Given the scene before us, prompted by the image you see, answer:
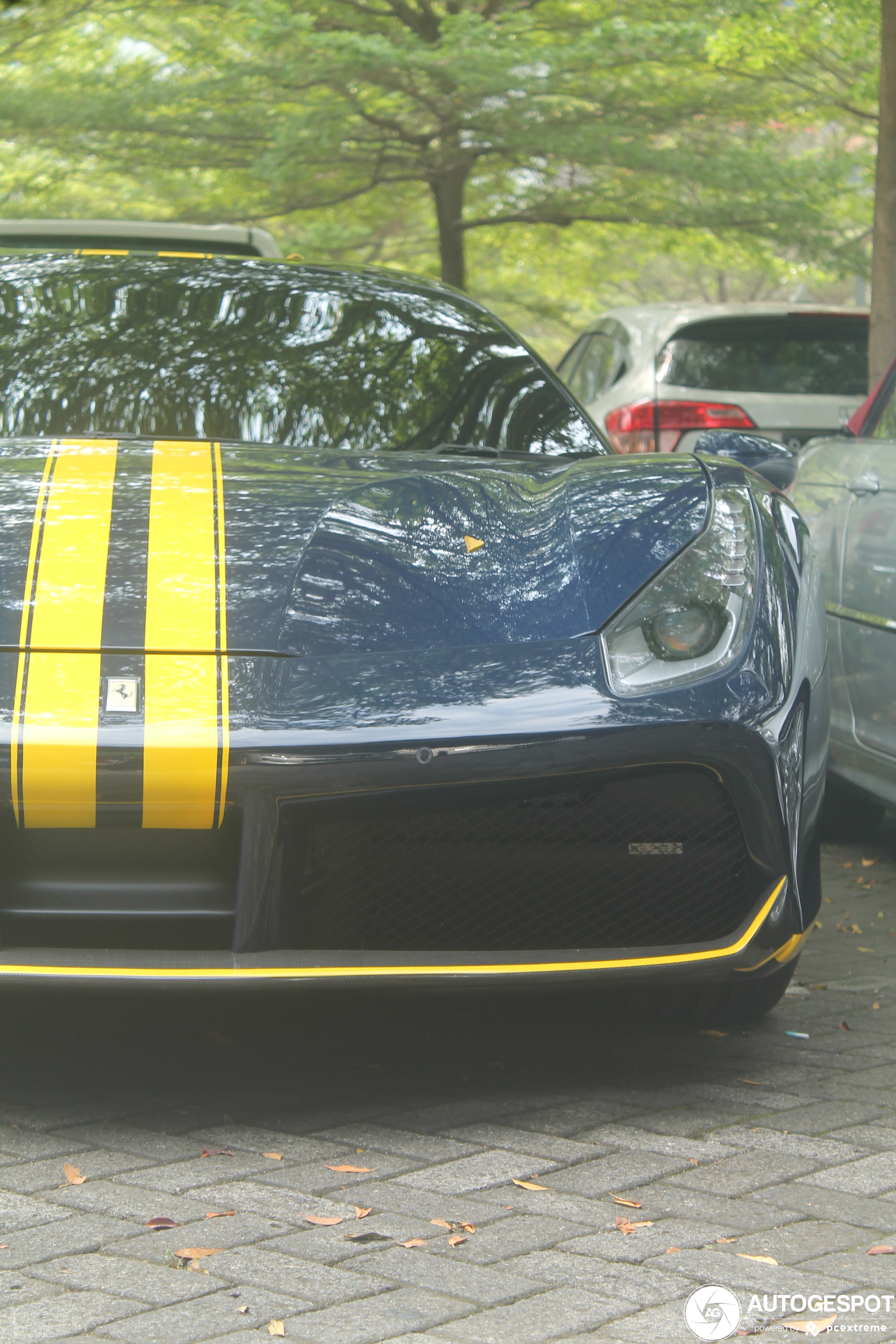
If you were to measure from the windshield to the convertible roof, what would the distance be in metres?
2.22

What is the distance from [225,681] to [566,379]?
7.73m

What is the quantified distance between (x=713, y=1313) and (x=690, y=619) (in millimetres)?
1184

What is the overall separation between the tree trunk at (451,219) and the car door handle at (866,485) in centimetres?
1070

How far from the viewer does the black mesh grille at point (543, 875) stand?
2.58 m

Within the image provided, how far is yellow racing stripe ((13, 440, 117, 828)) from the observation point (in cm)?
243

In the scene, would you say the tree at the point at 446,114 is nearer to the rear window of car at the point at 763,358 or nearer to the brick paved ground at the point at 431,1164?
the rear window of car at the point at 763,358

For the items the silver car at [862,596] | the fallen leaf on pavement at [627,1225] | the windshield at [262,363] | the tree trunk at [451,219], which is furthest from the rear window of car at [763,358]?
the tree trunk at [451,219]

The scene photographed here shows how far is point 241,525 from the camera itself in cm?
290

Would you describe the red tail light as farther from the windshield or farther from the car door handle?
the windshield

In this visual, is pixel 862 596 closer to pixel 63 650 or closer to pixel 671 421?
pixel 63 650

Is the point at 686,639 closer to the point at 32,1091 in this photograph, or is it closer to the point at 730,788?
the point at 730,788

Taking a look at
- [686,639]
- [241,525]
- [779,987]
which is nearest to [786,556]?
[686,639]

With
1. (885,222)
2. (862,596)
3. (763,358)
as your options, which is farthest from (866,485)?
(885,222)

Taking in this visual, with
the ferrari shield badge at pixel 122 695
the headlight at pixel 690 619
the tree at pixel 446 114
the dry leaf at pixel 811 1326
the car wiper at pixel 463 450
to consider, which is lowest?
the dry leaf at pixel 811 1326
